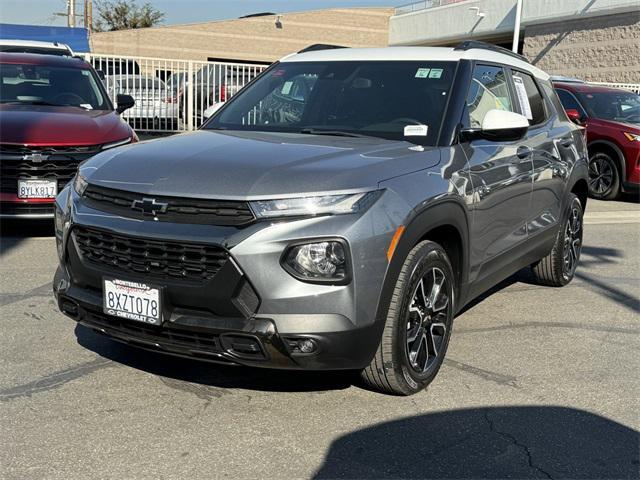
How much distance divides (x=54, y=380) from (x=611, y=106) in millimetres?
11094

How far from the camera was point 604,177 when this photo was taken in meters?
12.2

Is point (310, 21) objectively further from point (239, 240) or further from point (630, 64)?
point (239, 240)

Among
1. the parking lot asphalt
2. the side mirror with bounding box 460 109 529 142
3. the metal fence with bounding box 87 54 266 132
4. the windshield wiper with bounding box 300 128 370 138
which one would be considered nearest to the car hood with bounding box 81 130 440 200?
the windshield wiper with bounding box 300 128 370 138

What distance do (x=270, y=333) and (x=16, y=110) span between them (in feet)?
18.4

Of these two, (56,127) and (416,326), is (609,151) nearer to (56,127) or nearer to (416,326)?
(56,127)

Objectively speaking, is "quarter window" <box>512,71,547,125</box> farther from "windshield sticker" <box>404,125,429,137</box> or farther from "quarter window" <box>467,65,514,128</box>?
"windshield sticker" <box>404,125,429,137</box>

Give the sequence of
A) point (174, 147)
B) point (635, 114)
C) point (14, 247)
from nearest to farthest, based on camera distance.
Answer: point (174, 147), point (14, 247), point (635, 114)

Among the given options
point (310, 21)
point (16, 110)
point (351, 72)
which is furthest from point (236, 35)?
point (351, 72)

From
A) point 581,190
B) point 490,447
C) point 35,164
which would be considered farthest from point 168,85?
point 490,447

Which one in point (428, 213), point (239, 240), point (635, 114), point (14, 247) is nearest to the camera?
point (239, 240)

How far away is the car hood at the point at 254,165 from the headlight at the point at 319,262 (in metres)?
0.24

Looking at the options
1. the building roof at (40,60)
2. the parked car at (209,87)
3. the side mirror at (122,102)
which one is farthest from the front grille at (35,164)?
the parked car at (209,87)

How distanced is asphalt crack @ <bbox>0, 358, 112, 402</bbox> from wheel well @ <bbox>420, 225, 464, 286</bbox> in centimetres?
195

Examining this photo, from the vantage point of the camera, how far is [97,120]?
7680mm
